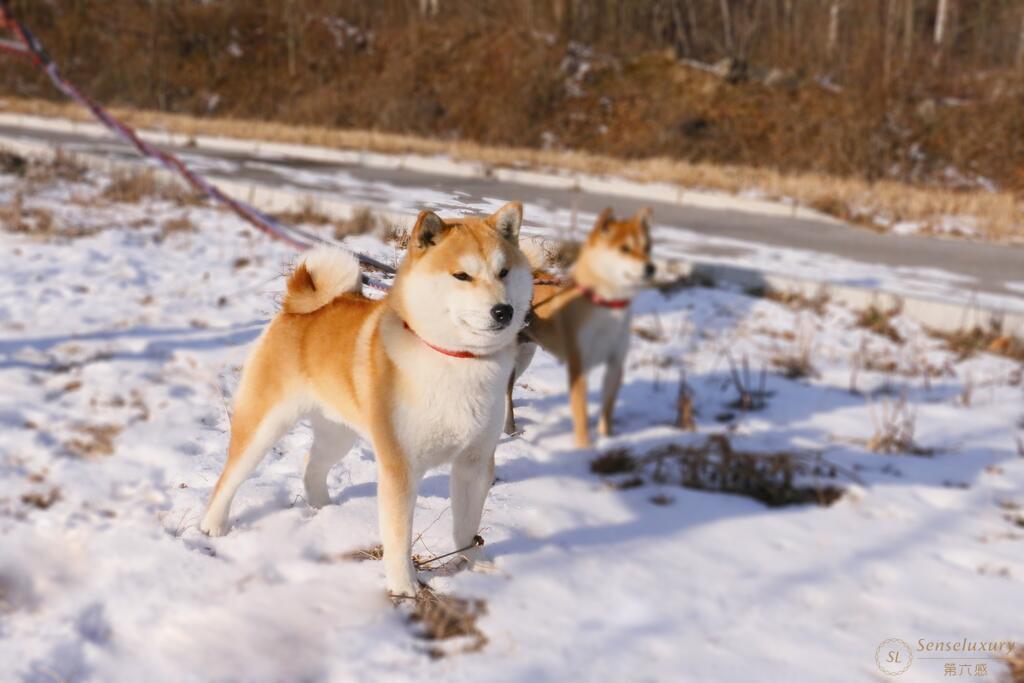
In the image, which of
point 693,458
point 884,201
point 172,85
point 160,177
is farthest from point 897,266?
point 172,85

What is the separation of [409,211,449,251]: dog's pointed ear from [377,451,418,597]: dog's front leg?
368 millimetres

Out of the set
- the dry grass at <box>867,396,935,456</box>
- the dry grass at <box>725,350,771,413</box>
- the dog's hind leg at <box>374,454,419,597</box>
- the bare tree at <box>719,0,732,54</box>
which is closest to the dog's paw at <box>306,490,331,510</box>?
the dog's hind leg at <box>374,454,419,597</box>

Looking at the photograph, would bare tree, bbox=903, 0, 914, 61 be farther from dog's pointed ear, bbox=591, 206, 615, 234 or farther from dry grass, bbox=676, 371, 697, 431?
dog's pointed ear, bbox=591, 206, 615, 234

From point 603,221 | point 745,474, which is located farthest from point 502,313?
point 745,474

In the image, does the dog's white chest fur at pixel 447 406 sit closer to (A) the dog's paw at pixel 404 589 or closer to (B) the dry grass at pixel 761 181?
(A) the dog's paw at pixel 404 589

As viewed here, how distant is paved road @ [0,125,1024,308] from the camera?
10.3m

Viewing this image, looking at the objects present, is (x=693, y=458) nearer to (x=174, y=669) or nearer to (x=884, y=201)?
(x=174, y=669)

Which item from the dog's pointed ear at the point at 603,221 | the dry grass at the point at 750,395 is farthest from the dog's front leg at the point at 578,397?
the dog's pointed ear at the point at 603,221

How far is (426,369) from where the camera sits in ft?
3.91

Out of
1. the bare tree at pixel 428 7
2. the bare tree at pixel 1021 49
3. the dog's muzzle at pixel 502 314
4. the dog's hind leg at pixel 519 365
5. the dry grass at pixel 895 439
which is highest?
the bare tree at pixel 428 7

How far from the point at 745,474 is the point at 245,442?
3.77 m

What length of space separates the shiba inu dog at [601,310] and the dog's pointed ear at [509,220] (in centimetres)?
340

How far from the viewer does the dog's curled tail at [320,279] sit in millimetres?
1023

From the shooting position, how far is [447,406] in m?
1.22
